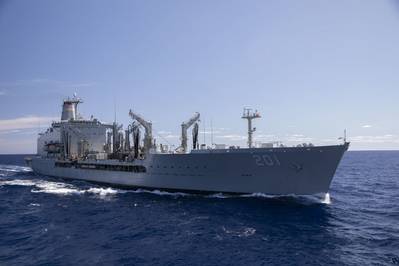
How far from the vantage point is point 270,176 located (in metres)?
29.0

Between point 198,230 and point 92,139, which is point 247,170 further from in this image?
point 92,139

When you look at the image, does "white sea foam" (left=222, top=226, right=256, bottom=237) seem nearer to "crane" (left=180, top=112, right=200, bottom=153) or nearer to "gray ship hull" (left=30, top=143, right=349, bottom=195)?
"gray ship hull" (left=30, top=143, right=349, bottom=195)

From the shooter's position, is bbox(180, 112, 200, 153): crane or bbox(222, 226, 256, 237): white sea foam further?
bbox(180, 112, 200, 153): crane

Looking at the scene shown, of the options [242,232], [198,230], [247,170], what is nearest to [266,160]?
[247,170]

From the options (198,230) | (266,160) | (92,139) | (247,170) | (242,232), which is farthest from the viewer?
(92,139)

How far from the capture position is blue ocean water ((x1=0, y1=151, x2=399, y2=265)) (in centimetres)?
1639

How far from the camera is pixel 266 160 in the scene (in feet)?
93.1

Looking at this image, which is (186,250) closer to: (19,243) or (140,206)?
(19,243)

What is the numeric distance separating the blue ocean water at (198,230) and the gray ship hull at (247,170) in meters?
1.08

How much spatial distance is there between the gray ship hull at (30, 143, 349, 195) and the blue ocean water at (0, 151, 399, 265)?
3.55ft

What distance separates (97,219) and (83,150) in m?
28.2

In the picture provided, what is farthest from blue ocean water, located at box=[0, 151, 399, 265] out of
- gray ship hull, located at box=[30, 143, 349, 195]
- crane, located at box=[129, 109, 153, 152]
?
crane, located at box=[129, 109, 153, 152]

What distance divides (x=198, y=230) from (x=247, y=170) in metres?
9.99

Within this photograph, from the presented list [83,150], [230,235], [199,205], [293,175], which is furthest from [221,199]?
[83,150]
